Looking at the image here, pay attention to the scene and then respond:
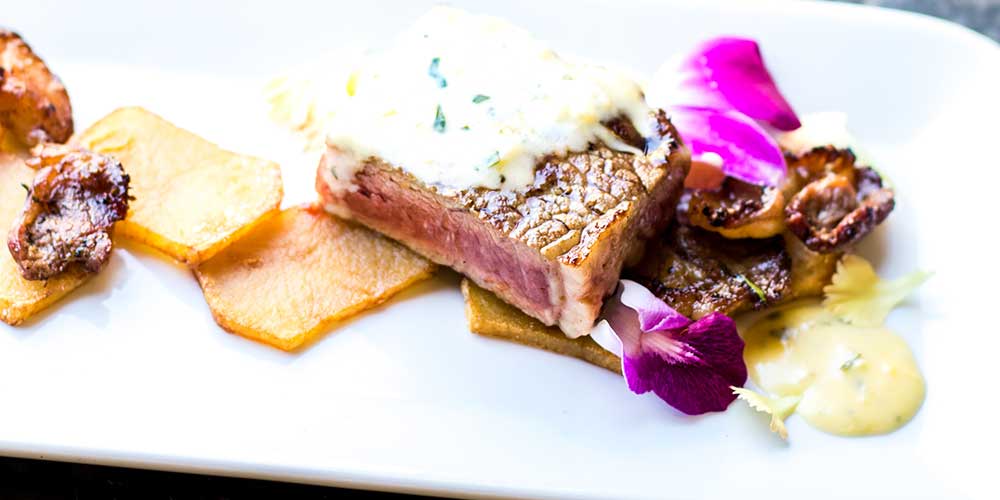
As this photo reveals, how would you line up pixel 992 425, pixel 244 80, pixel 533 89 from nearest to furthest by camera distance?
pixel 992 425, pixel 533 89, pixel 244 80

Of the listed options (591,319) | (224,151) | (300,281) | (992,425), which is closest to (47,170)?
(224,151)

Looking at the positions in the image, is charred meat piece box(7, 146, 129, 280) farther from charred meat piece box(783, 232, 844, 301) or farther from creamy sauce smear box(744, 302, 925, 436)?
charred meat piece box(783, 232, 844, 301)

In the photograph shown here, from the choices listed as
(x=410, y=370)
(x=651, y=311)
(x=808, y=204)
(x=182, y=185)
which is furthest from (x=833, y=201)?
(x=182, y=185)

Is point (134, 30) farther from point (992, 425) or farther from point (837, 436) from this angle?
point (992, 425)

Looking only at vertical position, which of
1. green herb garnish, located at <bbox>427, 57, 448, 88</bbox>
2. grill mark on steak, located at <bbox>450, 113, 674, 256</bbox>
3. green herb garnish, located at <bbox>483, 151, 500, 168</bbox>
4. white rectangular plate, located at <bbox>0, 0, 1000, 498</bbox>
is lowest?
white rectangular plate, located at <bbox>0, 0, 1000, 498</bbox>

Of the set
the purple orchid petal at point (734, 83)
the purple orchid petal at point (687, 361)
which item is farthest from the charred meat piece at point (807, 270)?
the purple orchid petal at point (734, 83)

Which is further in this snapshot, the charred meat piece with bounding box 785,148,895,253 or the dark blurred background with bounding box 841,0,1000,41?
the dark blurred background with bounding box 841,0,1000,41

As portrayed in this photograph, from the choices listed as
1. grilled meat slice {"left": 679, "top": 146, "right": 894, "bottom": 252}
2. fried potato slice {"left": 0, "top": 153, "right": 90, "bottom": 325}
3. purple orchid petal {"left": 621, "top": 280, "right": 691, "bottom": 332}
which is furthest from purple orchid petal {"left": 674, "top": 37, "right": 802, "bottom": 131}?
fried potato slice {"left": 0, "top": 153, "right": 90, "bottom": 325}
